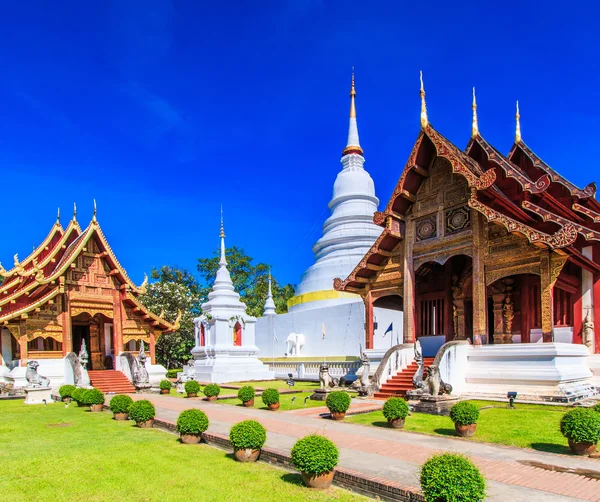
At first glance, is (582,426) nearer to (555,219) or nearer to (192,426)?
(192,426)

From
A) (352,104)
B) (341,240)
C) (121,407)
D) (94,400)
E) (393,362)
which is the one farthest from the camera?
(352,104)

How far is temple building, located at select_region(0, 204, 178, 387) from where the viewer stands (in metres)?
20.8

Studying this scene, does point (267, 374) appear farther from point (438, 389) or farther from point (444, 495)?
point (444, 495)

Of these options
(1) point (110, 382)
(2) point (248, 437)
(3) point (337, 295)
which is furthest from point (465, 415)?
(3) point (337, 295)

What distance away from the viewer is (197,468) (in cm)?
752

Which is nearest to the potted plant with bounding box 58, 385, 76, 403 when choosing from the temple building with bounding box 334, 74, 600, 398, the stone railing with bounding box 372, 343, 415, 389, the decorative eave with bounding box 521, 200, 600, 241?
the temple building with bounding box 334, 74, 600, 398

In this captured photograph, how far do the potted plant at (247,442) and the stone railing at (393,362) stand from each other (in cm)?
859

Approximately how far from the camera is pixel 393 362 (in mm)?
16328

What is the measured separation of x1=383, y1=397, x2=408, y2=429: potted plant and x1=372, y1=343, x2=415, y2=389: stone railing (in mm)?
5353

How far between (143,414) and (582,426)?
8.65 m

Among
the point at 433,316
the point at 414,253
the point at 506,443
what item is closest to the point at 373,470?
the point at 506,443

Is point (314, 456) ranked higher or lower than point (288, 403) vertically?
higher

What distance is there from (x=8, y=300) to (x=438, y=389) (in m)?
16.9

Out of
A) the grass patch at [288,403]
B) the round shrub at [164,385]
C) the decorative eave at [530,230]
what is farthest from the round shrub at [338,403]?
the round shrub at [164,385]
